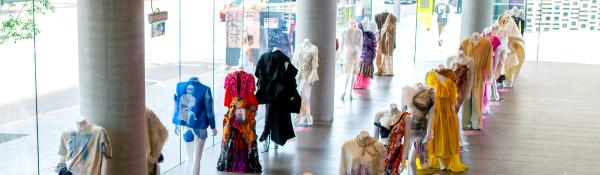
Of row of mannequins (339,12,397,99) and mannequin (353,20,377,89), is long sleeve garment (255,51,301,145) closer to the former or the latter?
row of mannequins (339,12,397,99)

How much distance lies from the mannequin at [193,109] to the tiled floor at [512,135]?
897 mm

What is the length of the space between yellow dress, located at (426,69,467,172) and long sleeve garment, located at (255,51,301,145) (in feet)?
6.13

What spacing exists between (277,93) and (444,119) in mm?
2198

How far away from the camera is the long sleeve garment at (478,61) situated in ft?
42.9

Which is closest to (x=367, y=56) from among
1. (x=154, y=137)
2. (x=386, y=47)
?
(x=386, y=47)

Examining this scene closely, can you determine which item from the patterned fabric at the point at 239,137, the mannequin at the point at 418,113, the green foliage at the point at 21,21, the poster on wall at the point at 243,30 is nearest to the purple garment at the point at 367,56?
the poster on wall at the point at 243,30

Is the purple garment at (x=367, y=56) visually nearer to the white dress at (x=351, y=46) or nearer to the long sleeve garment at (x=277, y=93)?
the white dress at (x=351, y=46)

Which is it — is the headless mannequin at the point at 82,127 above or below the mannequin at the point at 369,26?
below

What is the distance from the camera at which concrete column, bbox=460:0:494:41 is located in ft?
60.9

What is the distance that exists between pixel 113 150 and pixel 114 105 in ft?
1.41

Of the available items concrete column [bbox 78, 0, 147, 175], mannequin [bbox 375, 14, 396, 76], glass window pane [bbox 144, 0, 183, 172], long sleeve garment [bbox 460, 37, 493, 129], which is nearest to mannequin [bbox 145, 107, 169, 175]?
Result: concrete column [bbox 78, 0, 147, 175]

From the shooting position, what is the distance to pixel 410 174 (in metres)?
10.1

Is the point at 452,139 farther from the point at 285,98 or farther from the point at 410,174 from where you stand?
the point at 285,98

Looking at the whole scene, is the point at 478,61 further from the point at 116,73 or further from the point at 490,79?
the point at 116,73
